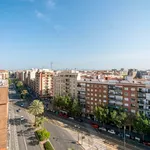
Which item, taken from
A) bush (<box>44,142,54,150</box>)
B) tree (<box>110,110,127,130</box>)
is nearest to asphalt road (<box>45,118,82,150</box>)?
bush (<box>44,142,54,150</box>)

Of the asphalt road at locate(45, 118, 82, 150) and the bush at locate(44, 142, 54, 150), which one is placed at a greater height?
the bush at locate(44, 142, 54, 150)

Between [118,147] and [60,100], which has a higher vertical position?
[60,100]

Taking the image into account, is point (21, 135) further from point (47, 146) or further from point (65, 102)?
point (65, 102)

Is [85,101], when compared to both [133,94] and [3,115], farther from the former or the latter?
[3,115]

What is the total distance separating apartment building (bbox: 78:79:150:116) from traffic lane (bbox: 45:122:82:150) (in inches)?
766

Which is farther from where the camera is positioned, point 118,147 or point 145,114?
point 145,114

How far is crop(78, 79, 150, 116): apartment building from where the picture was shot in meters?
60.9

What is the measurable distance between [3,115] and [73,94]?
73.2m

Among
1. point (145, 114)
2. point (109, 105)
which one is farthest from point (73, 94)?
point (145, 114)

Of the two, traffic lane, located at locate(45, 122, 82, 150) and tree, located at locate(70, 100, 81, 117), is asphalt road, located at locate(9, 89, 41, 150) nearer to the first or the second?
traffic lane, located at locate(45, 122, 82, 150)

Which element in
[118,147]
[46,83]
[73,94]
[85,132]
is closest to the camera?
[118,147]

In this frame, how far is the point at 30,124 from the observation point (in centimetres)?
6825

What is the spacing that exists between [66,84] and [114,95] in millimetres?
30366

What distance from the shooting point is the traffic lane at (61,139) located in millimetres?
50128
